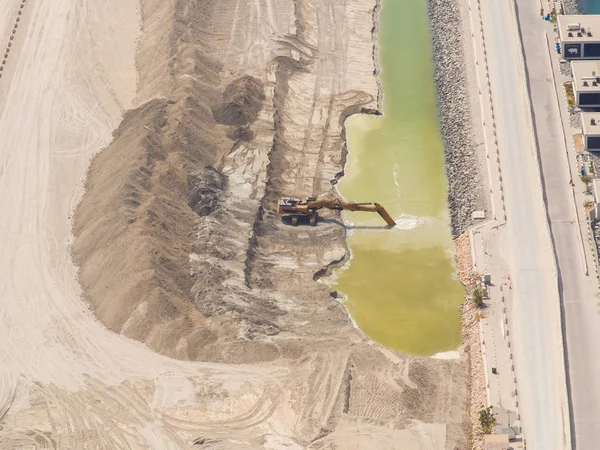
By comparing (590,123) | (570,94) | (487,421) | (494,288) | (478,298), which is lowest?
(487,421)

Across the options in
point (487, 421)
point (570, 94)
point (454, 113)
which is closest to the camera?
point (487, 421)

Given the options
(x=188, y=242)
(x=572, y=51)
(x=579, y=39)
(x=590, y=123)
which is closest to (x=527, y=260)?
(x=590, y=123)

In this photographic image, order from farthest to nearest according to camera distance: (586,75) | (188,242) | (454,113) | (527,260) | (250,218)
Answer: (454,113) → (586,75) → (250,218) → (188,242) → (527,260)

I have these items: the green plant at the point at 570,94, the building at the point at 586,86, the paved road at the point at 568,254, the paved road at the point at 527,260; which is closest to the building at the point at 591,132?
the paved road at the point at 568,254

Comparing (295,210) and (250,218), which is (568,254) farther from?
(250,218)

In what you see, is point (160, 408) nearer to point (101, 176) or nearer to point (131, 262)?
point (131, 262)

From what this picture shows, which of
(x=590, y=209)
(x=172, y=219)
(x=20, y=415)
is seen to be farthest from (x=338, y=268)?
(x=20, y=415)

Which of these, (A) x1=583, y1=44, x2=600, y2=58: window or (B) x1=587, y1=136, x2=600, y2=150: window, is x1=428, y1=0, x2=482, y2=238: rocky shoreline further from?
(A) x1=583, y1=44, x2=600, y2=58: window
